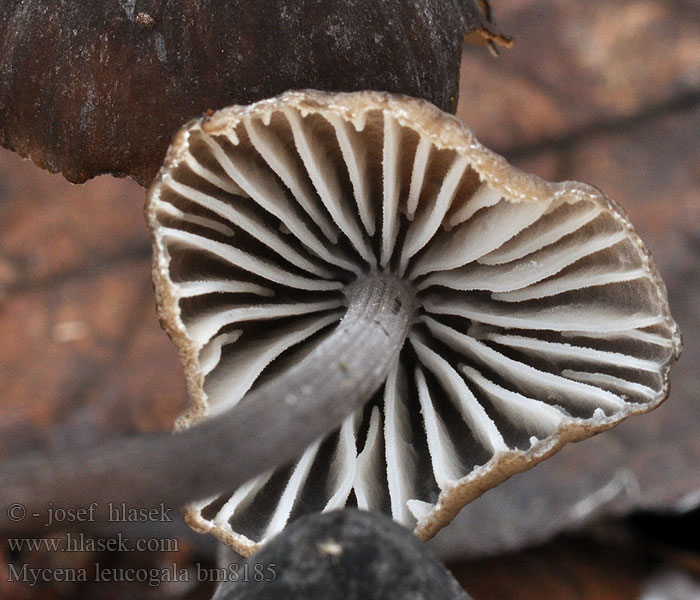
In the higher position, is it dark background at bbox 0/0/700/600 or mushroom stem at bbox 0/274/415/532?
mushroom stem at bbox 0/274/415/532

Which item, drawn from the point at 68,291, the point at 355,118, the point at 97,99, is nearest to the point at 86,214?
the point at 68,291

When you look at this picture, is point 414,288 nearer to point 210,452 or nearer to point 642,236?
point 210,452

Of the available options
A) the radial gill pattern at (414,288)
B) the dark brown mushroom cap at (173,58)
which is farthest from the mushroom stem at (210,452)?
the dark brown mushroom cap at (173,58)

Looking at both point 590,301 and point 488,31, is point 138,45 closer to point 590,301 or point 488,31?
point 488,31

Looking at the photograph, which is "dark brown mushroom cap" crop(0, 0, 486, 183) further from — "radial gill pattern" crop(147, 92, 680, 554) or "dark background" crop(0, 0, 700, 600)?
"dark background" crop(0, 0, 700, 600)

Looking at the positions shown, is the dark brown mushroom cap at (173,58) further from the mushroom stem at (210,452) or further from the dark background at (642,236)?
the dark background at (642,236)

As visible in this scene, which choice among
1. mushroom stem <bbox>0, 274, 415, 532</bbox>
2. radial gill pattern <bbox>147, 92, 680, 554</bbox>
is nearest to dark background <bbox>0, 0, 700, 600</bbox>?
radial gill pattern <bbox>147, 92, 680, 554</bbox>
